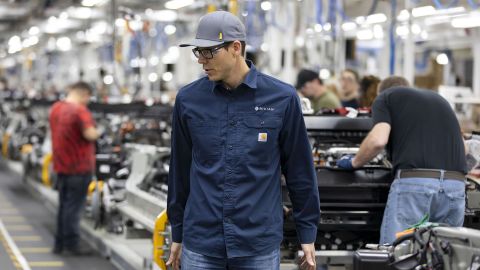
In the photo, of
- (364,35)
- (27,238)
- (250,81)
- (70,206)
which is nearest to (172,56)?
(364,35)

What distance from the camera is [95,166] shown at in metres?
11.1

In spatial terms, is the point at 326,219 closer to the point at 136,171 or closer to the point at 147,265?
the point at 147,265

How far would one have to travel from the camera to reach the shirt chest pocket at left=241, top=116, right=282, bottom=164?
12.7 ft

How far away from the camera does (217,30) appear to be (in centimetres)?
386

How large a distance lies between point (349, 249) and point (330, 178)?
494mm

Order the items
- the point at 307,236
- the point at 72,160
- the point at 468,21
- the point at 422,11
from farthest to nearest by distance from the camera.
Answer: the point at 468,21, the point at 422,11, the point at 72,160, the point at 307,236

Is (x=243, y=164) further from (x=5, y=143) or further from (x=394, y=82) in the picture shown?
(x=5, y=143)

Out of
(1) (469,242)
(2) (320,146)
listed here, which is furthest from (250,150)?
(2) (320,146)

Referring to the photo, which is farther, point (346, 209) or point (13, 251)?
point (13, 251)

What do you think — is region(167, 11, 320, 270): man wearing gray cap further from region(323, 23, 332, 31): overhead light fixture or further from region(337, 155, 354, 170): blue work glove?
region(323, 23, 332, 31): overhead light fixture

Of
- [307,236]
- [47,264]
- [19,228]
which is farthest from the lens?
[19,228]

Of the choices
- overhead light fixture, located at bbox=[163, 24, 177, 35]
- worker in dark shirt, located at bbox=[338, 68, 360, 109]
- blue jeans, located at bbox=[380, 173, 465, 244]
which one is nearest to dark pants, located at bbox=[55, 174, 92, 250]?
worker in dark shirt, located at bbox=[338, 68, 360, 109]

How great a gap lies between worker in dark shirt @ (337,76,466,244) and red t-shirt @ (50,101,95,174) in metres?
4.90

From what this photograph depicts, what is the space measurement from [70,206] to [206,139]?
6.59 meters
